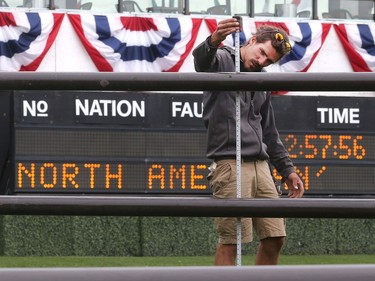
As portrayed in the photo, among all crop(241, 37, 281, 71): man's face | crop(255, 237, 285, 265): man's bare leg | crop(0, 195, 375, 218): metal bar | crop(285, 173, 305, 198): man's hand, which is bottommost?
crop(255, 237, 285, 265): man's bare leg

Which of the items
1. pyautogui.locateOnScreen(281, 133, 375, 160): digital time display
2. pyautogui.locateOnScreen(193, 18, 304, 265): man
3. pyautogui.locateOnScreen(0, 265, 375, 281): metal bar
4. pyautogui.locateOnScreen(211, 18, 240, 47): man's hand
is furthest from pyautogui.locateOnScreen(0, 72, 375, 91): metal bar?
pyautogui.locateOnScreen(281, 133, 375, 160): digital time display

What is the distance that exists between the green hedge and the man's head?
11292 millimetres

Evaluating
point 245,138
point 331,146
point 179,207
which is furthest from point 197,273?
point 331,146

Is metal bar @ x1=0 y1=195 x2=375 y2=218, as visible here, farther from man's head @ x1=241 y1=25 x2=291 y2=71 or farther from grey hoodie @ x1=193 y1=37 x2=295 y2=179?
man's head @ x1=241 y1=25 x2=291 y2=71

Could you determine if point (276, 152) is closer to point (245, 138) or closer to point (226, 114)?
point (245, 138)

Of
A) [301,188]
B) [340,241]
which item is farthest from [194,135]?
[301,188]

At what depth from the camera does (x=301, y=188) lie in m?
6.11

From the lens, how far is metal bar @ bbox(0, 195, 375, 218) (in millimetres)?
3678

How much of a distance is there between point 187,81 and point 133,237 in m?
14.1

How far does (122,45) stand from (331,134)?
18.3 feet

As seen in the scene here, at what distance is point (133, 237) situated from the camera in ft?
57.9

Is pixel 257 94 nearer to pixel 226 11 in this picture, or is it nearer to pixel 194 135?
pixel 194 135

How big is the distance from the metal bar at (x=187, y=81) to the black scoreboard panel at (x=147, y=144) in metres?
9.74

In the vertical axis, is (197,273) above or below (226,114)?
below
